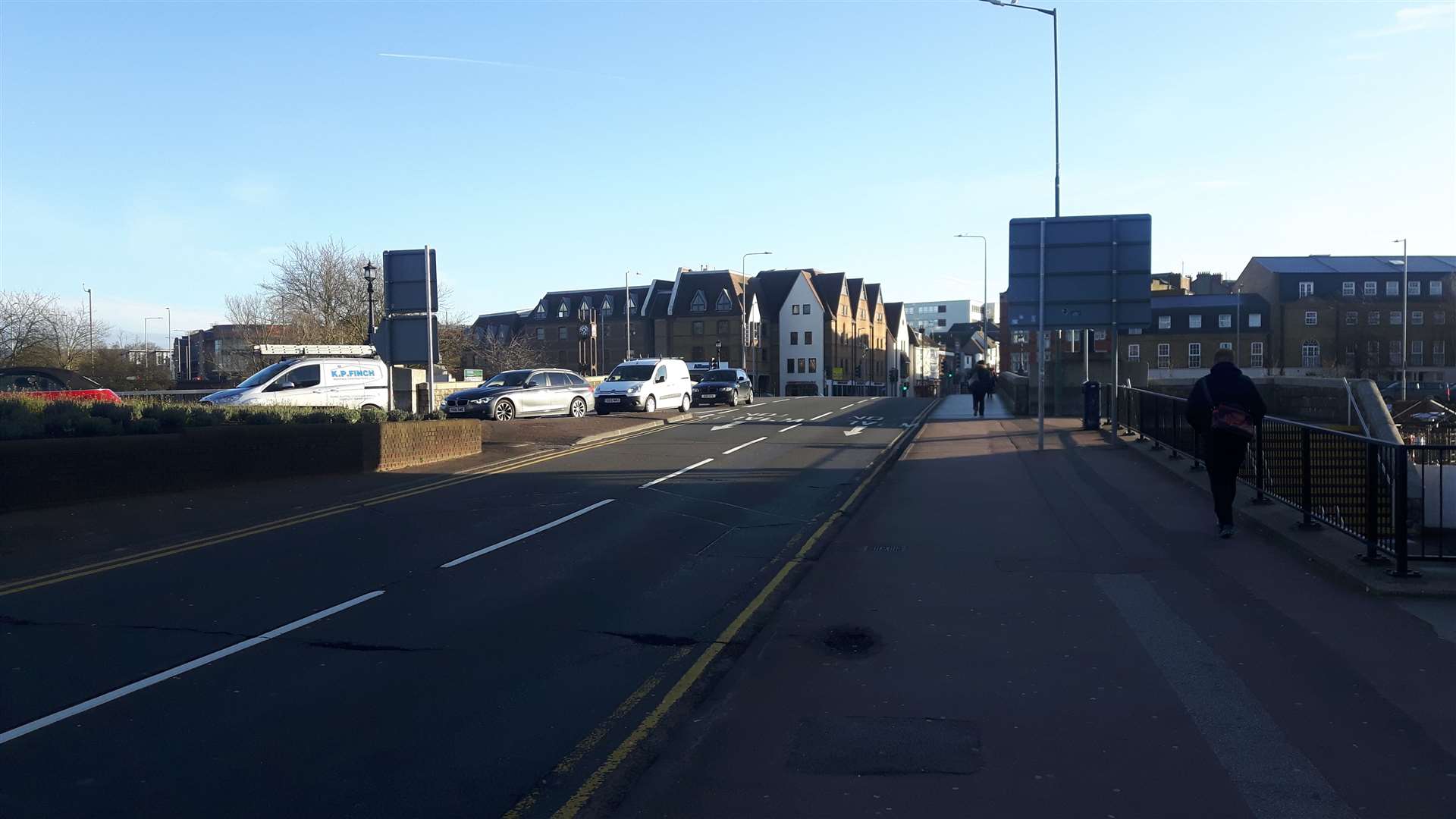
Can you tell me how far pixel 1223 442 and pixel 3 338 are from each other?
36764 millimetres

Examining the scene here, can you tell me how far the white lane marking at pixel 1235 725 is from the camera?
4.61m

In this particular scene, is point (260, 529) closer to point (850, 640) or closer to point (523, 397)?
point (850, 640)

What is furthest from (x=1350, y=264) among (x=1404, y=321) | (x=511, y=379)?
(x=511, y=379)

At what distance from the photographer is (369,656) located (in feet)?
23.2

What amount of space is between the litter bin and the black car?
1766 centimetres

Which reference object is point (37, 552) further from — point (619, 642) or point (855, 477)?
point (855, 477)

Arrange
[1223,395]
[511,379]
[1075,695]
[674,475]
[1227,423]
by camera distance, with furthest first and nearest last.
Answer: [511,379] < [674,475] < [1223,395] < [1227,423] < [1075,695]

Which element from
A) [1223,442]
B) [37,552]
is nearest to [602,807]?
[1223,442]

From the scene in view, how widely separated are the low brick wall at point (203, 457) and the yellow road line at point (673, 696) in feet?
30.8

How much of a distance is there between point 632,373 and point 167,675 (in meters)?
29.4

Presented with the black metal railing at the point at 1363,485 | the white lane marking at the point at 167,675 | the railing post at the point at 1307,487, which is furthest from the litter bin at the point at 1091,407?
the white lane marking at the point at 167,675

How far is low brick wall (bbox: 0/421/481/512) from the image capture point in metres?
13.1

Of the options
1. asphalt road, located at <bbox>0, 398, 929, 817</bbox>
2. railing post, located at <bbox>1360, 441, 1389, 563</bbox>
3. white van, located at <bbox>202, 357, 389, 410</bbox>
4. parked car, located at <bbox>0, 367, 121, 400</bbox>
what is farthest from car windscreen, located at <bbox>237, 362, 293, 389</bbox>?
railing post, located at <bbox>1360, 441, 1389, 563</bbox>

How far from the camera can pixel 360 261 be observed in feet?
189
